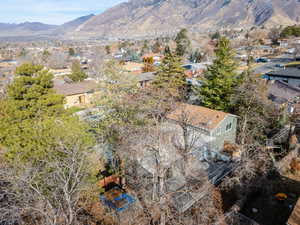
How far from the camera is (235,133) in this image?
1891cm

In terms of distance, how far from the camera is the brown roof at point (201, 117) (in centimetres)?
1608

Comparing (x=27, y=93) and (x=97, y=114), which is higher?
(x=27, y=93)

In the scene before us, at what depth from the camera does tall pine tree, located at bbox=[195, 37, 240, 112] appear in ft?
65.3

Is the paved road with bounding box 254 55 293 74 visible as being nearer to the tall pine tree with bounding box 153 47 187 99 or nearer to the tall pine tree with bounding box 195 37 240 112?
the tall pine tree with bounding box 153 47 187 99

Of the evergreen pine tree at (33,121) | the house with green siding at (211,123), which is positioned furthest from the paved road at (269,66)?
the evergreen pine tree at (33,121)

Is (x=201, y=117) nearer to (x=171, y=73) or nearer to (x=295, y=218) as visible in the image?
(x=171, y=73)

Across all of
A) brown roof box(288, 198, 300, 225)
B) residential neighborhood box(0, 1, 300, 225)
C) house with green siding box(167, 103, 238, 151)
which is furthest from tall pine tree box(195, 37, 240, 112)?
brown roof box(288, 198, 300, 225)

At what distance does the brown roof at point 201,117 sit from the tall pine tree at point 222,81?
3.03m

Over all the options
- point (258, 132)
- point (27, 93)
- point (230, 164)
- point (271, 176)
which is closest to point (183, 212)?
point (230, 164)

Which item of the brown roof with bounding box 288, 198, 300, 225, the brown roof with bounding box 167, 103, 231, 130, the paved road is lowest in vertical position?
the brown roof with bounding box 288, 198, 300, 225

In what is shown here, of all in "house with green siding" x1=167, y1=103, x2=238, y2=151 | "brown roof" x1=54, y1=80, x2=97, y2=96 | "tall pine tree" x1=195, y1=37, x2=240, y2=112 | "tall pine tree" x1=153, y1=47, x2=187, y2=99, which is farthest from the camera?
"brown roof" x1=54, y1=80, x2=97, y2=96

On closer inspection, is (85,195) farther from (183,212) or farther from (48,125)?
(183,212)

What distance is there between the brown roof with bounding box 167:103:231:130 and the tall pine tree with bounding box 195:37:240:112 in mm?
3030

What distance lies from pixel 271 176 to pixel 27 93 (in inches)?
749
